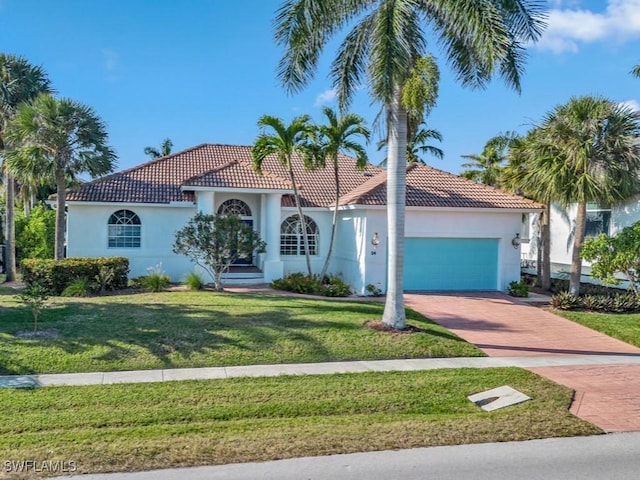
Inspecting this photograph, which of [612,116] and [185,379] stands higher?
[612,116]

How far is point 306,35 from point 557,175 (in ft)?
33.3

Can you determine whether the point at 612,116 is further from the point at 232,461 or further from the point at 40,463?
the point at 40,463

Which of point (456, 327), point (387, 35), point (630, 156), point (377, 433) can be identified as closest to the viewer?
point (377, 433)

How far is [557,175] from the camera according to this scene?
56.0 ft

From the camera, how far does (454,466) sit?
591cm

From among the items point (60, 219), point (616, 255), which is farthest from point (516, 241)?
point (60, 219)

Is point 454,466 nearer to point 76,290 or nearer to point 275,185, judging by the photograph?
point 76,290

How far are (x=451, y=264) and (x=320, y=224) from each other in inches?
237

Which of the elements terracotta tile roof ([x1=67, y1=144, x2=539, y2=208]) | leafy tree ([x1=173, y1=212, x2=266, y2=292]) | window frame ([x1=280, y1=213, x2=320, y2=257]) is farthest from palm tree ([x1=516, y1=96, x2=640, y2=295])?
leafy tree ([x1=173, y1=212, x2=266, y2=292])

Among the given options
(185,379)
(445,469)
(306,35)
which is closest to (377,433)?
(445,469)

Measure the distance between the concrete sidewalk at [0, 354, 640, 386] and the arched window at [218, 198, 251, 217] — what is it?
43.7 ft

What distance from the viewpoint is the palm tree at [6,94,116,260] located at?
1698 cm

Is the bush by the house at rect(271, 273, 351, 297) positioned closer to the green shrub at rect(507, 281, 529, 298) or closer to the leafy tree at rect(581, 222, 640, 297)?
the green shrub at rect(507, 281, 529, 298)

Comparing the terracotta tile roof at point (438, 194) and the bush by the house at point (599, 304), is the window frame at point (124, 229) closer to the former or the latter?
the terracotta tile roof at point (438, 194)
